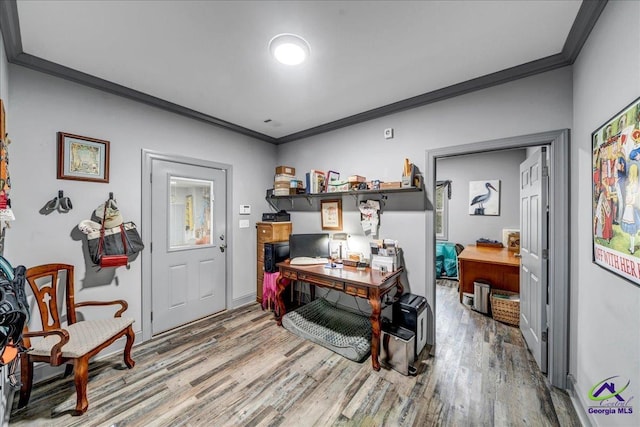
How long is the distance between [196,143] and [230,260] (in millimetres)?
1588

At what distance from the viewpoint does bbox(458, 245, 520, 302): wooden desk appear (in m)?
3.25

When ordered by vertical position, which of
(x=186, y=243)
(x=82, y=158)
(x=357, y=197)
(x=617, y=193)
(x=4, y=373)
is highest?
(x=82, y=158)

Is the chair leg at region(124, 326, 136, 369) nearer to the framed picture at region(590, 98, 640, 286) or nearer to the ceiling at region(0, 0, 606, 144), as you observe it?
the ceiling at region(0, 0, 606, 144)

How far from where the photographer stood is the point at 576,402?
1719 millimetres

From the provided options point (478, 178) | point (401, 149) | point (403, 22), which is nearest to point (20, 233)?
point (403, 22)

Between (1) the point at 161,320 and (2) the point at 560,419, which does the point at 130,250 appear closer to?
(1) the point at 161,320

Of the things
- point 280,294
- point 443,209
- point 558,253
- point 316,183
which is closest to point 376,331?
point 280,294

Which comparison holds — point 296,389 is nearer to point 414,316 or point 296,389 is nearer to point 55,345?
point 414,316

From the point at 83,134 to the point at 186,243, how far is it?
1.44 meters

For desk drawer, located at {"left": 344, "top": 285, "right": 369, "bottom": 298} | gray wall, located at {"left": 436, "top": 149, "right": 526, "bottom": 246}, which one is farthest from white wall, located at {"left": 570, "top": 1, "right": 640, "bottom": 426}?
gray wall, located at {"left": 436, "top": 149, "right": 526, "bottom": 246}

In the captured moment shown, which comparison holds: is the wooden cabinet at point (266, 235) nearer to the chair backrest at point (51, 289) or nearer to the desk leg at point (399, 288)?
the desk leg at point (399, 288)

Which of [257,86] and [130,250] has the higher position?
[257,86]

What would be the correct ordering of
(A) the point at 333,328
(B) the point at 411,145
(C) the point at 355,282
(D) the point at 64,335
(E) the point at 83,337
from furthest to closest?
(A) the point at 333,328
(B) the point at 411,145
(C) the point at 355,282
(E) the point at 83,337
(D) the point at 64,335

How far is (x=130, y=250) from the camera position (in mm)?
2408
